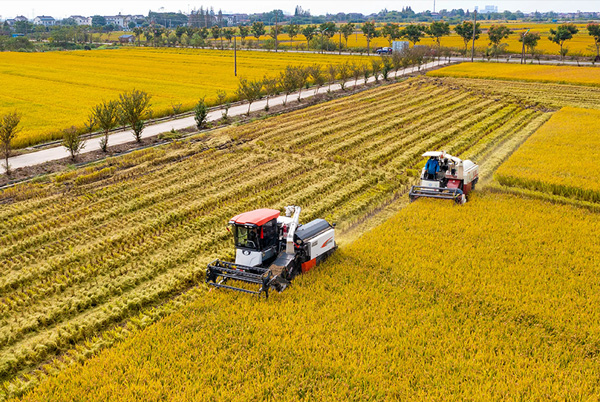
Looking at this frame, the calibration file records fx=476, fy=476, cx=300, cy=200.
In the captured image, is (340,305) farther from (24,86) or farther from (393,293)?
(24,86)

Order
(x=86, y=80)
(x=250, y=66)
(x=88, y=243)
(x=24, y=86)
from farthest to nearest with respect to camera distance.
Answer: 1. (x=250, y=66)
2. (x=86, y=80)
3. (x=24, y=86)
4. (x=88, y=243)

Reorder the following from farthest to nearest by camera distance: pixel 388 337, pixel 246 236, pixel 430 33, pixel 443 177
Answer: pixel 430 33 < pixel 443 177 < pixel 246 236 < pixel 388 337

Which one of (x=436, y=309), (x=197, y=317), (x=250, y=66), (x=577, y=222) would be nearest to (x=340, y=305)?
(x=436, y=309)

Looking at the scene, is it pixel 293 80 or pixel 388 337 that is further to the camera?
pixel 293 80

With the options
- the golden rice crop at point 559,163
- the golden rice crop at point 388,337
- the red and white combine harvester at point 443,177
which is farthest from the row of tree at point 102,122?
the golden rice crop at point 559,163

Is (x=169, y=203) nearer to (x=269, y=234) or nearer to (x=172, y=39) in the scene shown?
(x=269, y=234)

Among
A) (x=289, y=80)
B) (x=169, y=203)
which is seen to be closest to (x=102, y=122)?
(x=169, y=203)

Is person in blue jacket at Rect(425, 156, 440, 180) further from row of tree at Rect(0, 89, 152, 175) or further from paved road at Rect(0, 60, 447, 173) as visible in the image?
paved road at Rect(0, 60, 447, 173)
